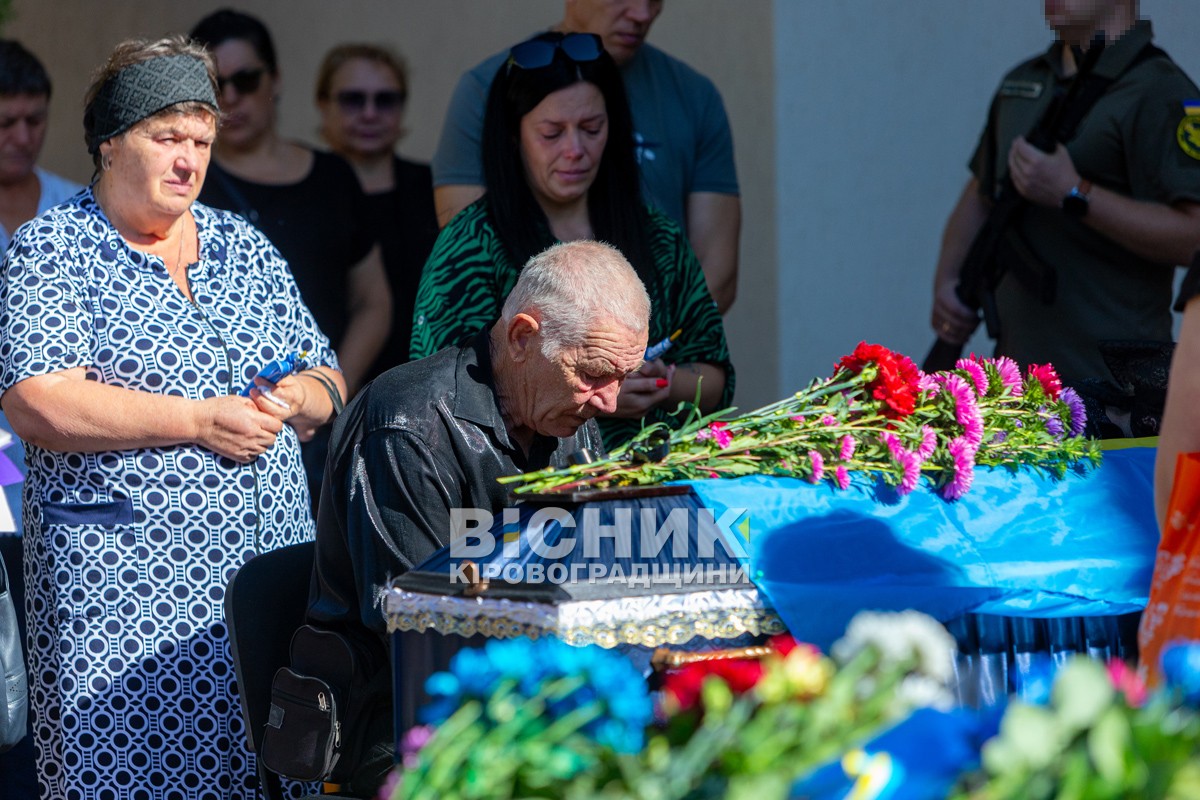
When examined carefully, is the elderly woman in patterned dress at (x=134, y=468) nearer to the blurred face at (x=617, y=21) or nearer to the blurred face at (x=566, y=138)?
the blurred face at (x=566, y=138)

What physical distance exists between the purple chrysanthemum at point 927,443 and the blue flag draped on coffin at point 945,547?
7cm

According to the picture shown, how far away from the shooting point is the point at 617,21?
13.3 ft

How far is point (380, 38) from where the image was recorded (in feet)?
21.5

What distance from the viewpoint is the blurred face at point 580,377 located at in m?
2.46

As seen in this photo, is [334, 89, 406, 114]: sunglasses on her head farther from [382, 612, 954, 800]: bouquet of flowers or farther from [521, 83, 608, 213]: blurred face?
[382, 612, 954, 800]: bouquet of flowers

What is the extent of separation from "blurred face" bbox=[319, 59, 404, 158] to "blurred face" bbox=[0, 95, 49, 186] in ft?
3.62

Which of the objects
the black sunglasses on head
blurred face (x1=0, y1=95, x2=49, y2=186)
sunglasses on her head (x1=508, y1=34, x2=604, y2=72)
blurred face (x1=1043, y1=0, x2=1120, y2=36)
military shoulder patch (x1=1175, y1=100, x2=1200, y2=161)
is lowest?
military shoulder patch (x1=1175, y1=100, x2=1200, y2=161)

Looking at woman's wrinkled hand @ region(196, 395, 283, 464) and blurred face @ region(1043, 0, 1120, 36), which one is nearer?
woman's wrinkled hand @ region(196, 395, 283, 464)

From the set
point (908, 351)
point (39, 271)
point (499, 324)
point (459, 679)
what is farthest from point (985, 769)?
point (908, 351)

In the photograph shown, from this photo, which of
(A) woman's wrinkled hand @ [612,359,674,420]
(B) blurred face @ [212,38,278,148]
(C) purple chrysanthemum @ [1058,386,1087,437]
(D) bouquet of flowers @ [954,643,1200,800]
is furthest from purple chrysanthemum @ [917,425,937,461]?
(B) blurred face @ [212,38,278,148]

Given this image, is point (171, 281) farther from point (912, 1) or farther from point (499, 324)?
point (912, 1)

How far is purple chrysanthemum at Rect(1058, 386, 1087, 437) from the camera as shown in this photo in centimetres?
273

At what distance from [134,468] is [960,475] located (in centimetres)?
153

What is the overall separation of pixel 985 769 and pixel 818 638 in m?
0.85
